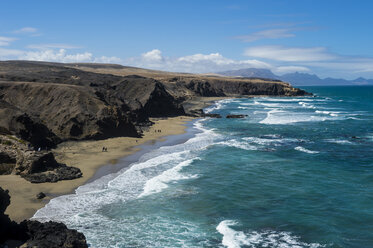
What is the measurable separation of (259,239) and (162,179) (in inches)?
430

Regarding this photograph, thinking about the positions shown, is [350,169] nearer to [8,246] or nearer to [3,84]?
[8,246]

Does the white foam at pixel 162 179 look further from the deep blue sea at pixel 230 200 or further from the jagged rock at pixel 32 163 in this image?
the jagged rock at pixel 32 163

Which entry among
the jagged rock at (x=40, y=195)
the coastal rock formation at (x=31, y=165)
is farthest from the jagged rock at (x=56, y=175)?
the jagged rock at (x=40, y=195)

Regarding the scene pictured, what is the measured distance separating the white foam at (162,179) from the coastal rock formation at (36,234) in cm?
837

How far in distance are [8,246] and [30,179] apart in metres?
10.0

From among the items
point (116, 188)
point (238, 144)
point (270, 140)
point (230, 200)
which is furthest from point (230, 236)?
point (270, 140)

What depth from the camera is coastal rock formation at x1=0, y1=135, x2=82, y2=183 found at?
80.5 feet

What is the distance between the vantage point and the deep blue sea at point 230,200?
676 inches

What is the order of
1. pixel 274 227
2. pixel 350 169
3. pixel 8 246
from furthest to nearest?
1. pixel 350 169
2. pixel 274 227
3. pixel 8 246

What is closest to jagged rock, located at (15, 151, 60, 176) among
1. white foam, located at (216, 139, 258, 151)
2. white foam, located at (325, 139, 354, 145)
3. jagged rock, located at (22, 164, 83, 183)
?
jagged rock, located at (22, 164, 83, 183)

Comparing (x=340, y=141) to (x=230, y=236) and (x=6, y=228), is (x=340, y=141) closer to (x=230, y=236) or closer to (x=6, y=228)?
(x=230, y=236)

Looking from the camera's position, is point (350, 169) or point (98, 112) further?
point (98, 112)

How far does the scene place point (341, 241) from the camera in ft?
55.0

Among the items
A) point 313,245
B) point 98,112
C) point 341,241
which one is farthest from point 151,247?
point 98,112
